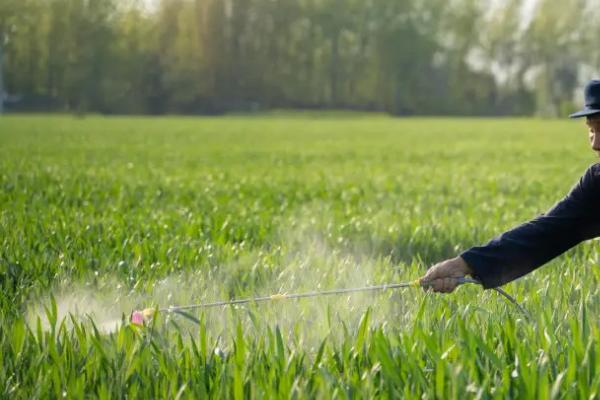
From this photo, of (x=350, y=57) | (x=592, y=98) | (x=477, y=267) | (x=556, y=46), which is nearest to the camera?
(x=592, y=98)

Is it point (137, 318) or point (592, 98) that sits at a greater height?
point (592, 98)

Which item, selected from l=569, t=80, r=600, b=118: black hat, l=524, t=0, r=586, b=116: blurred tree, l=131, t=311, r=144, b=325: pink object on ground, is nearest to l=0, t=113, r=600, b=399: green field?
l=131, t=311, r=144, b=325: pink object on ground

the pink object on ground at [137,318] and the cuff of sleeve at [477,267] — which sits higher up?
the cuff of sleeve at [477,267]

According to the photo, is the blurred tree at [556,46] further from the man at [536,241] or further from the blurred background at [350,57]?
the man at [536,241]

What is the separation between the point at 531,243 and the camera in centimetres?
311

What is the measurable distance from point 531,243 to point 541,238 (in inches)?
2.3

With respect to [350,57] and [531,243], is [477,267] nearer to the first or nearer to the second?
[531,243]

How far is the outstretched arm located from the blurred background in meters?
62.8

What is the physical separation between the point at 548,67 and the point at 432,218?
3040 inches

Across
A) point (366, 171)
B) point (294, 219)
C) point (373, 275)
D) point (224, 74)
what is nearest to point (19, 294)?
point (373, 275)

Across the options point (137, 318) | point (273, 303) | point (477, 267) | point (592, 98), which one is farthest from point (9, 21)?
point (592, 98)

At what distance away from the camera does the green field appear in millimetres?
2250

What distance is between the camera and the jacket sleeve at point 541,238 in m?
3.01

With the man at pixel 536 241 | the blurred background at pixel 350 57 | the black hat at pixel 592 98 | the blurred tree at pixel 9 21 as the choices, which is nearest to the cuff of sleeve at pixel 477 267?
the man at pixel 536 241
